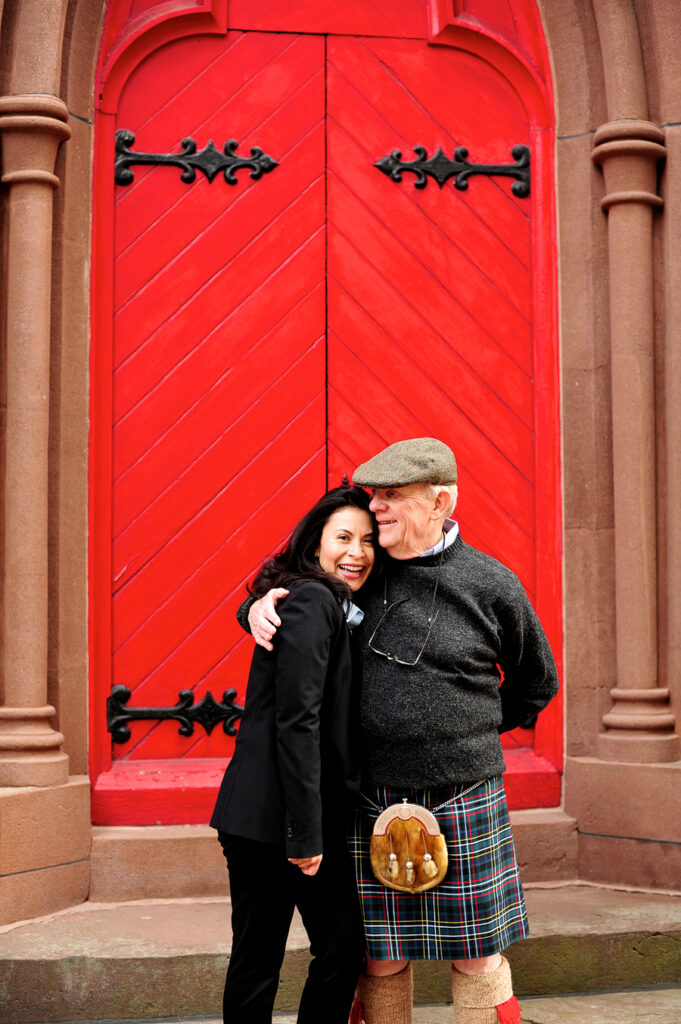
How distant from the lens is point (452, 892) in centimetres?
268

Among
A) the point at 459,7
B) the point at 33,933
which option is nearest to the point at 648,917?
the point at 33,933

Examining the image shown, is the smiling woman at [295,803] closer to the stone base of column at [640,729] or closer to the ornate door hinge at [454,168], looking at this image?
the stone base of column at [640,729]

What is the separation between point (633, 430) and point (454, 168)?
129 centimetres

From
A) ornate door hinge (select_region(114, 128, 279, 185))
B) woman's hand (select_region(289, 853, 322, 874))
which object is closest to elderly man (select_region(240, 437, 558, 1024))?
woman's hand (select_region(289, 853, 322, 874))

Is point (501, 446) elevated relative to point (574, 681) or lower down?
elevated

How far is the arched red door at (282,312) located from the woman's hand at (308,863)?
174 centimetres

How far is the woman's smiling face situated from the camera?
2809 mm

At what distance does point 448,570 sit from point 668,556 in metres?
1.84

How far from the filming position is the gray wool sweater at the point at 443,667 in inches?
106

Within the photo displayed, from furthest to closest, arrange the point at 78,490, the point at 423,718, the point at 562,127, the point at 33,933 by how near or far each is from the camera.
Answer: the point at 562,127 → the point at 78,490 → the point at 33,933 → the point at 423,718

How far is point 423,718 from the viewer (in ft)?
8.79

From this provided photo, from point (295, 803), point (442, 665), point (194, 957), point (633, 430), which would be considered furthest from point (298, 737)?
point (633, 430)

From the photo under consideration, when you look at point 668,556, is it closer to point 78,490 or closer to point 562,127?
point 562,127

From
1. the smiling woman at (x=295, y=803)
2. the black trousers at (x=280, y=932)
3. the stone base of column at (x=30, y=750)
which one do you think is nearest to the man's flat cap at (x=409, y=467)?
the smiling woman at (x=295, y=803)
